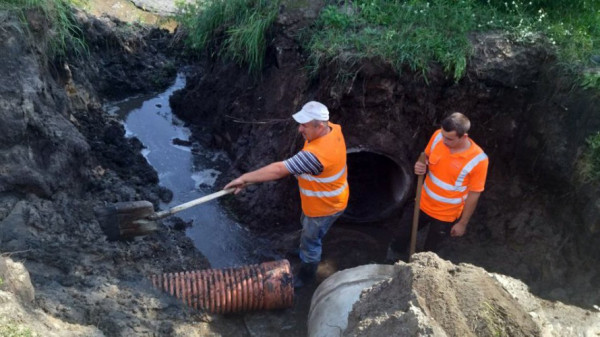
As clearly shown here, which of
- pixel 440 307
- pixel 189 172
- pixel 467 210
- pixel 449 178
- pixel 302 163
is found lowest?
pixel 189 172

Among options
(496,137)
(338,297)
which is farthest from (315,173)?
(496,137)

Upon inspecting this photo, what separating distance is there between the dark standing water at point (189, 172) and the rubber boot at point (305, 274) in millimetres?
786

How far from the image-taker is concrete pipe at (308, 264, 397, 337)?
12.5 feet

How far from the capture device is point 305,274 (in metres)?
5.48

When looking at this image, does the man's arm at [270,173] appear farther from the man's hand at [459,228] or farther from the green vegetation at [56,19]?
the green vegetation at [56,19]

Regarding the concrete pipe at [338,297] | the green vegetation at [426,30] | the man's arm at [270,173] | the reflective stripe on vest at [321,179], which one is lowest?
the concrete pipe at [338,297]

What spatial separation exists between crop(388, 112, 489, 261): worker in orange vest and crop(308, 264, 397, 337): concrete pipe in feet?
3.88

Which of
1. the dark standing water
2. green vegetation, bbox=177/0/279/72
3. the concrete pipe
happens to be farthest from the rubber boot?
green vegetation, bbox=177/0/279/72

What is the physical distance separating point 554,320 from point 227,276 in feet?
9.01

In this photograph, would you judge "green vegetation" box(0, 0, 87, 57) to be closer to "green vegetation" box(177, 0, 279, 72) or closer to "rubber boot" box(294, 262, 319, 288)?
"green vegetation" box(177, 0, 279, 72)

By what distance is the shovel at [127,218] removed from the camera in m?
4.94

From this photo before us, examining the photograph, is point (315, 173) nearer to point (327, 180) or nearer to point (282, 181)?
point (327, 180)

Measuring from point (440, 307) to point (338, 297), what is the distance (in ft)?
3.73

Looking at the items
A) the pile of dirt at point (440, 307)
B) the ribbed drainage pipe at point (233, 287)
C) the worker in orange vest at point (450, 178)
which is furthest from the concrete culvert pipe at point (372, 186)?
the pile of dirt at point (440, 307)
